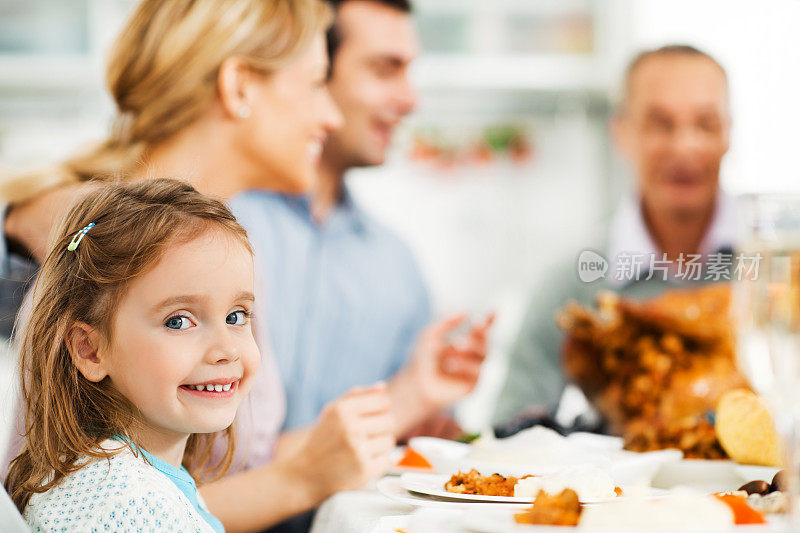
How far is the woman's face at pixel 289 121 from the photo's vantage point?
1.49 m

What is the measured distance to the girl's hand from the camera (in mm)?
1000

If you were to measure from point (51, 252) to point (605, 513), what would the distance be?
1.85ft

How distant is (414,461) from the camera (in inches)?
40.3

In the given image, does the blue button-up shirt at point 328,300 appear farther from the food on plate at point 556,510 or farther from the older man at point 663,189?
the food on plate at point 556,510

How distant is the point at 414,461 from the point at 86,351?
1.38 ft

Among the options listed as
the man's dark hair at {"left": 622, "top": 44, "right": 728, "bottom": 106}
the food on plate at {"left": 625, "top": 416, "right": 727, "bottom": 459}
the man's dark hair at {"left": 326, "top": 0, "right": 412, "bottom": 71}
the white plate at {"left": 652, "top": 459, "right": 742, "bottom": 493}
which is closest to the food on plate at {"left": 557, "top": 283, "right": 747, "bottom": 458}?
the food on plate at {"left": 625, "top": 416, "right": 727, "bottom": 459}

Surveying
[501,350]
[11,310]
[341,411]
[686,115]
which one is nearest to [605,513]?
[341,411]

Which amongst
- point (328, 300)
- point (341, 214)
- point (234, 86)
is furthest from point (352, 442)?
point (341, 214)

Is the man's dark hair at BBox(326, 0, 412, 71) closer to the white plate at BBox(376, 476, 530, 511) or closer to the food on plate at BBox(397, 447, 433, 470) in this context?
the food on plate at BBox(397, 447, 433, 470)

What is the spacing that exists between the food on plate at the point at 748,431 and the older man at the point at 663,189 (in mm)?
780

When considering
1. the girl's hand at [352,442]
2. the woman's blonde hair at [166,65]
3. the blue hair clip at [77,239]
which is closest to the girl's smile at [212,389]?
the blue hair clip at [77,239]

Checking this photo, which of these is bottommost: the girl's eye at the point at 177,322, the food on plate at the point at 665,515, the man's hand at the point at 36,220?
the food on plate at the point at 665,515

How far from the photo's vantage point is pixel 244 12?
1421 millimetres

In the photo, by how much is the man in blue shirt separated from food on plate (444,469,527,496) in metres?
1.02
